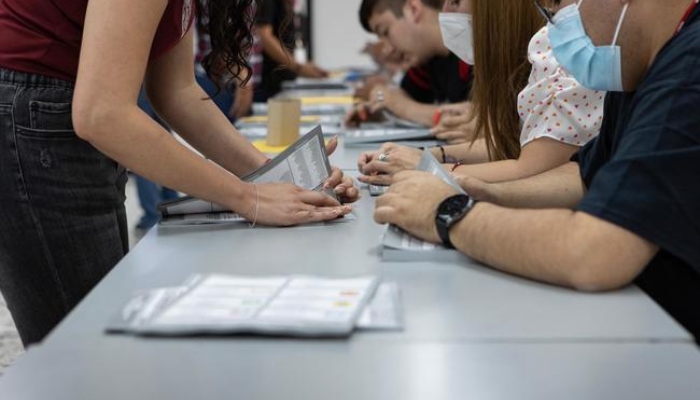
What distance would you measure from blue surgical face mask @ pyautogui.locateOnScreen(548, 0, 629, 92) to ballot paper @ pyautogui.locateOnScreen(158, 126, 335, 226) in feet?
1.55

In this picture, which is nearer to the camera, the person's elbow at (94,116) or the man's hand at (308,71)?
the person's elbow at (94,116)

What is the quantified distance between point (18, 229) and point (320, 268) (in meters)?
0.50

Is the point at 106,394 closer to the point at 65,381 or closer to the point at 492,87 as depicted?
the point at 65,381

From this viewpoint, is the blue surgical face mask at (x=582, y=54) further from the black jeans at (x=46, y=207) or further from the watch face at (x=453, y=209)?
the black jeans at (x=46, y=207)

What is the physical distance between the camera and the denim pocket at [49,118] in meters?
1.26

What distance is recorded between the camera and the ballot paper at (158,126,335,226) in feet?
4.56

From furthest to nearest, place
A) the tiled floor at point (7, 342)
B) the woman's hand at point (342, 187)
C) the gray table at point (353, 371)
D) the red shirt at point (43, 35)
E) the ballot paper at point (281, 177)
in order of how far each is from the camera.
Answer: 1. the tiled floor at point (7, 342)
2. the woman's hand at point (342, 187)
3. the ballot paper at point (281, 177)
4. the red shirt at point (43, 35)
5. the gray table at point (353, 371)

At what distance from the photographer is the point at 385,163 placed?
1.74 m

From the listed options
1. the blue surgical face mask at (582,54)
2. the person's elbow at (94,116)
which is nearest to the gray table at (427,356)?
the person's elbow at (94,116)

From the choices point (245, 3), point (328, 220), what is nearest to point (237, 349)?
point (328, 220)

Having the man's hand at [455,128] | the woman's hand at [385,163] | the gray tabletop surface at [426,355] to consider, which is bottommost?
the man's hand at [455,128]

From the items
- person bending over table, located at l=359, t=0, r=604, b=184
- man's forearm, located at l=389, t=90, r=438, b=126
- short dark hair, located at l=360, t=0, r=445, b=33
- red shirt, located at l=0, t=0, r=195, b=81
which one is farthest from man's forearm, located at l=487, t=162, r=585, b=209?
short dark hair, located at l=360, t=0, r=445, b=33

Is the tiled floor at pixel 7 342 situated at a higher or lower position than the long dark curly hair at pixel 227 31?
lower

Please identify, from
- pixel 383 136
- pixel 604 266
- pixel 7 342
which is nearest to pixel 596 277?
pixel 604 266
